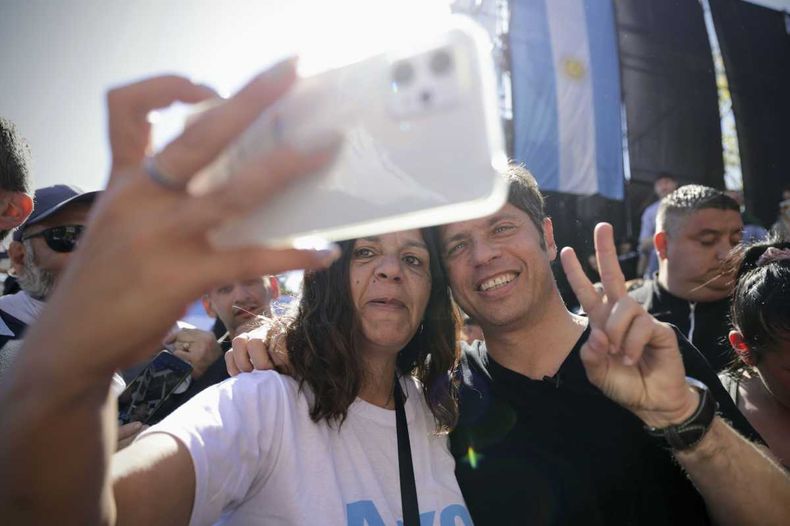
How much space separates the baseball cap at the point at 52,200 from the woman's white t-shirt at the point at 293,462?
4.81ft

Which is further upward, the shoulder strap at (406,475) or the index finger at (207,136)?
the index finger at (207,136)

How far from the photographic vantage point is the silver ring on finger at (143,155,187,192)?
2.15 feet

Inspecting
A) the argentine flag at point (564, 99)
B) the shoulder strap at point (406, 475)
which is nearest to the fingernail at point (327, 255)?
the shoulder strap at point (406, 475)

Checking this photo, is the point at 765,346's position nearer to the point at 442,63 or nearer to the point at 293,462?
the point at 293,462

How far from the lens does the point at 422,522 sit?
1.50m

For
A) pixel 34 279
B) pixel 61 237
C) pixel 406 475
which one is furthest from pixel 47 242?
pixel 406 475

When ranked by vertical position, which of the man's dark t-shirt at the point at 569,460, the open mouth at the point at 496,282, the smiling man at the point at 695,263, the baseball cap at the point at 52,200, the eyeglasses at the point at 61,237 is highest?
the baseball cap at the point at 52,200

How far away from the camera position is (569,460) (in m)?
1.66

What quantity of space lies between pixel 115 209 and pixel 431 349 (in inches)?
64.8

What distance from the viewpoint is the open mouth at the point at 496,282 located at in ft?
6.90

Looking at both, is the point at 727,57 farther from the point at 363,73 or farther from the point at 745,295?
the point at 363,73

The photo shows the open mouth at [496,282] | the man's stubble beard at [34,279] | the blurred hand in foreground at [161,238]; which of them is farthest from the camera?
the man's stubble beard at [34,279]

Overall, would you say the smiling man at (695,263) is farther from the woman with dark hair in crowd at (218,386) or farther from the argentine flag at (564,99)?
the argentine flag at (564,99)

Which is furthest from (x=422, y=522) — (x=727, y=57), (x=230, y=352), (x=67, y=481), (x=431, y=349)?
(x=727, y=57)
